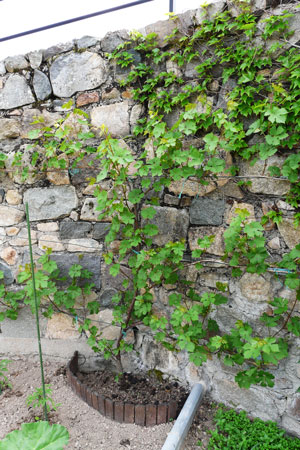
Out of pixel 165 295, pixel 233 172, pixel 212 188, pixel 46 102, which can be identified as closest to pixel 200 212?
pixel 212 188

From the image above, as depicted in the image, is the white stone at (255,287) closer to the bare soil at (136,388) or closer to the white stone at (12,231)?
the bare soil at (136,388)

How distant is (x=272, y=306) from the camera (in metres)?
1.79

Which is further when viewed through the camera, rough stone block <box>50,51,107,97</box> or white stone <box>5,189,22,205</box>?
white stone <box>5,189,22,205</box>

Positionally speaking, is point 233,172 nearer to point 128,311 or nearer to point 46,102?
point 128,311

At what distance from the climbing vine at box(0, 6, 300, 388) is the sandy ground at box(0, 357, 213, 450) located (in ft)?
1.29

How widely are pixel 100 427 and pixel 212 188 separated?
1645mm

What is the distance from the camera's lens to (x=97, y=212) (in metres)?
2.15

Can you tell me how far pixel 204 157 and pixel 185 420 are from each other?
1.53m

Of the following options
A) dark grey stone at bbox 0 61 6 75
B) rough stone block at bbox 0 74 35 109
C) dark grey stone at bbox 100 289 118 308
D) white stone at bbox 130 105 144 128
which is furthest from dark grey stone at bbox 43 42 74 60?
dark grey stone at bbox 100 289 118 308

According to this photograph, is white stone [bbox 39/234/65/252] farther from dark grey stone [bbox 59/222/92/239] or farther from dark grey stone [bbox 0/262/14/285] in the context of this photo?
dark grey stone [bbox 0/262/14/285]

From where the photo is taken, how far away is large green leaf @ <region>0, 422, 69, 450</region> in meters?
1.00

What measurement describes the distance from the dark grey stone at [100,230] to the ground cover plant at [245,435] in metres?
1.38

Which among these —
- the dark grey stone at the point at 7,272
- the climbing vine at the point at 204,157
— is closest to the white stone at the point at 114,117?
the climbing vine at the point at 204,157

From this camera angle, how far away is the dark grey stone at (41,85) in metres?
2.16
